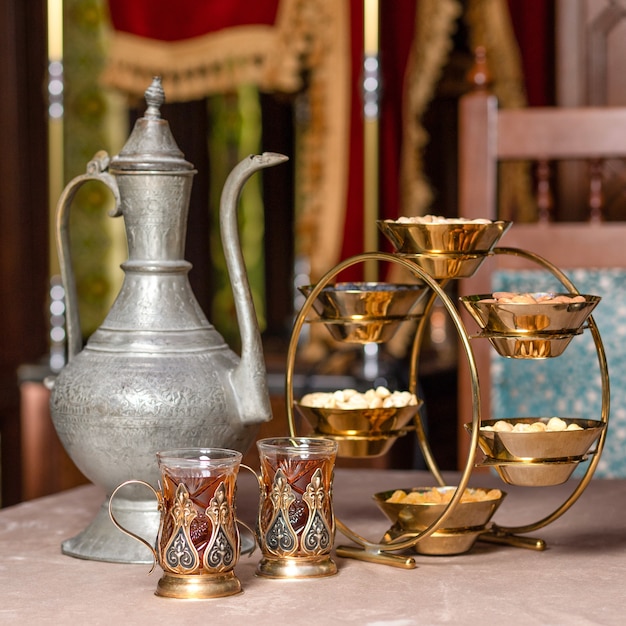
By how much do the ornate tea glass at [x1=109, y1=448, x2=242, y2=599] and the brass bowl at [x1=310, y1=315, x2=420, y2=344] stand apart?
240mm

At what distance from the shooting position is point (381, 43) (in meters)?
3.04

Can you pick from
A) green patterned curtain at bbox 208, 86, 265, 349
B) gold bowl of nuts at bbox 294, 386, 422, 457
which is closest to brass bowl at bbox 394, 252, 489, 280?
gold bowl of nuts at bbox 294, 386, 422, 457

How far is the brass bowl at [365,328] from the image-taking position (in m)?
1.17

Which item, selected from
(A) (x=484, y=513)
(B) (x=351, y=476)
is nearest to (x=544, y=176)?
(B) (x=351, y=476)

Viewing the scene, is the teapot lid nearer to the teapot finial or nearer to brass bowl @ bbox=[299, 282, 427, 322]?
the teapot finial

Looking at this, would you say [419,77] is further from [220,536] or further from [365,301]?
[220,536]

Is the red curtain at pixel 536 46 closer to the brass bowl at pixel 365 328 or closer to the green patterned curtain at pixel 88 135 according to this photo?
the green patterned curtain at pixel 88 135

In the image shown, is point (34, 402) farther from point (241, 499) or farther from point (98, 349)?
point (98, 349)

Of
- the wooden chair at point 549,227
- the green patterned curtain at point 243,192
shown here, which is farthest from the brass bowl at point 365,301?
the green patterned curtain at point 243,192

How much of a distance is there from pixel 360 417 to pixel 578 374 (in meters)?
0.87

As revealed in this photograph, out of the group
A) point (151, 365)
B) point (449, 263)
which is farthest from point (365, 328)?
point (151, 365)

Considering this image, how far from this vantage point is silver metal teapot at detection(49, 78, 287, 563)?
1105 millimetres

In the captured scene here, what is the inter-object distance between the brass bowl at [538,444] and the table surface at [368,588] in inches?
4.2

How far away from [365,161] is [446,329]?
97 centimetres
